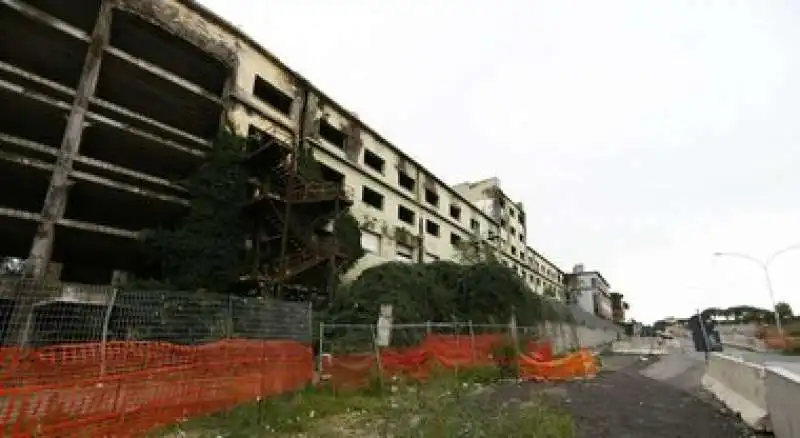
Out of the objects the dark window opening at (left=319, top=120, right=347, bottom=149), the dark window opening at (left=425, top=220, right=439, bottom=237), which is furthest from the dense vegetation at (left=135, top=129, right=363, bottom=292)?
the dark window opening at (left=425, top=220, right=439, bottom=237)

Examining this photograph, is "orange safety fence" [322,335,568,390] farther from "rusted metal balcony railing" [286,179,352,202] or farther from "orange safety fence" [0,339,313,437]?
"rusted metal balcony railing" [286,179,352,202]

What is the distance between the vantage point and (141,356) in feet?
29.6

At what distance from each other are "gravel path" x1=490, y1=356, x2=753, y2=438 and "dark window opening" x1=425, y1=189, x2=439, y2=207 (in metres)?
26.3

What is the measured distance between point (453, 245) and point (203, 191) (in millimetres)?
23403

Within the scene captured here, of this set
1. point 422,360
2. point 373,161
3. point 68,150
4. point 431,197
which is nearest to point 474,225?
point 431,197

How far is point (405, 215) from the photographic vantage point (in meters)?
37.8

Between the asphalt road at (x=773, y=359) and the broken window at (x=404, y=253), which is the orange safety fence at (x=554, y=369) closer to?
the asphalt road at (x=773, y=359)

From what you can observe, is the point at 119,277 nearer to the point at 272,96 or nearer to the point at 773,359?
the point at 272,96

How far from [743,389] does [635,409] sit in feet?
6.87

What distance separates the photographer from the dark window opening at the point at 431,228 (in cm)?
4000

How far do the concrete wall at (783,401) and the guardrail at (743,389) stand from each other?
13cm

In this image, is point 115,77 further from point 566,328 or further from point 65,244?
point 566,328

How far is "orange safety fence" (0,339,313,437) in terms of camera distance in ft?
22.1

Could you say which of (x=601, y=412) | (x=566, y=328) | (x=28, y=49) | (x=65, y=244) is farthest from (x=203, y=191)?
(x=566, y=328)
